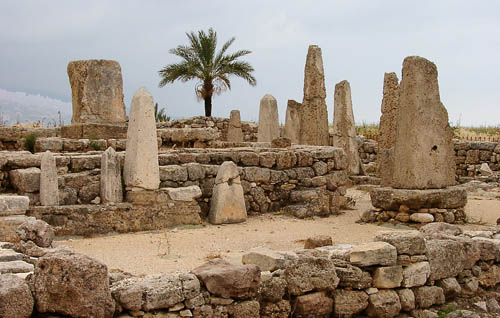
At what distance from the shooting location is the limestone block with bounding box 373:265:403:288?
5305 millimetres

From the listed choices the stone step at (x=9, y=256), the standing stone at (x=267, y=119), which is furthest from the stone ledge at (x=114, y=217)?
the standing stone at (x=267, y=119)

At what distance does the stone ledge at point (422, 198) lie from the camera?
29.8ft

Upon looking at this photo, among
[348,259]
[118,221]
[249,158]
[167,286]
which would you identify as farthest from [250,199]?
[167,286]

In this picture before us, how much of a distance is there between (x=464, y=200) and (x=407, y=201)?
1.01m

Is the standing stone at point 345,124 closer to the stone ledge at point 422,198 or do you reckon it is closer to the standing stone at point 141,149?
the stone ledge at point 422,198

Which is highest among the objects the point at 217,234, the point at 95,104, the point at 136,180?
the point at 95,104

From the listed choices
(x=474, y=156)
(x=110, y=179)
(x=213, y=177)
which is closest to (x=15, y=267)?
(x=110, y=179)

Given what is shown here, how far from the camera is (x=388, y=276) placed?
534 cm

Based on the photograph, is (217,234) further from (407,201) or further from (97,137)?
(97,137)

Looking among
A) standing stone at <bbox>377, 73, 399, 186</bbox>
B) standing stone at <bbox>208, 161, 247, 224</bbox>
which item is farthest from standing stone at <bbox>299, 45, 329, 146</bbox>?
standing stone at <bbox>208, 161, 247, 224</bbox>

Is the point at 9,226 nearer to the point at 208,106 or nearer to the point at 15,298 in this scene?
the point at 15,298

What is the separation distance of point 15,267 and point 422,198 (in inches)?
251

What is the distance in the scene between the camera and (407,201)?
9.18 meters

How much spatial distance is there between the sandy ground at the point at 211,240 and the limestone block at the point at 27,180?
37.6 inches
